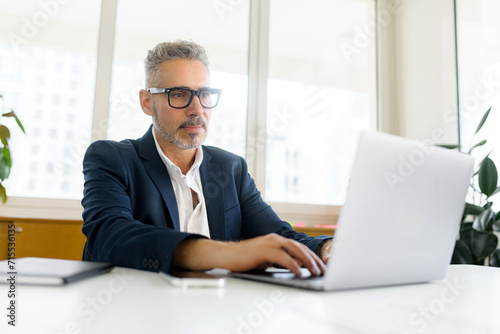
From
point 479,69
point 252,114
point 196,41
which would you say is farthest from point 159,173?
point 479,69

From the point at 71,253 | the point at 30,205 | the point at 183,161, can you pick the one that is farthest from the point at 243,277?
the point at 30,205

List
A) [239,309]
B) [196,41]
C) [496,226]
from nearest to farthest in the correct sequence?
[239,309]
[496,226]
[196,41]

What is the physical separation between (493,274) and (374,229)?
61cm

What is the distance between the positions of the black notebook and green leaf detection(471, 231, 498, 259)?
7.67 feet

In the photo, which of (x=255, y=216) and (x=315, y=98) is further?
(x=315, y=98)

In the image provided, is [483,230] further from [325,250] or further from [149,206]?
[149,206]

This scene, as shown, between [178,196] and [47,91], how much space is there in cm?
198

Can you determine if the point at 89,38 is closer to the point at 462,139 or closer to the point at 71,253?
the point at 71,253

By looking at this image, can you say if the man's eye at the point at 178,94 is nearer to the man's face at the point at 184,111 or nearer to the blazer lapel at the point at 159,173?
the man's face at the point at 184,111

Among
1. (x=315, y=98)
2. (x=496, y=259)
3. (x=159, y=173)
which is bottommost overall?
(x=496, y=259)

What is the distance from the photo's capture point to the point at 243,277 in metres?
0.80

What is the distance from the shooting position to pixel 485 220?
2490mm

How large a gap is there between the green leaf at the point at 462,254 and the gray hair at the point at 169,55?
6.39ft

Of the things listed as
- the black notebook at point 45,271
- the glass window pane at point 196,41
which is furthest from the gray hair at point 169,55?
the glass window pane at point 196,41
